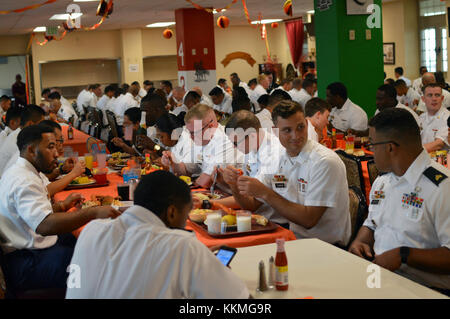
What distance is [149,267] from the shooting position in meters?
1.61

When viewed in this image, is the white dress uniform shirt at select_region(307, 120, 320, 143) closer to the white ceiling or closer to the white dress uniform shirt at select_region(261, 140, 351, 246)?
the white dress uniform shirt at select_region(261, 140, 351, 246)

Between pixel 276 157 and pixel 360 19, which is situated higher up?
pixel 360 19

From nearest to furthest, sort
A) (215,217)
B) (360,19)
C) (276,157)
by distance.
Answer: (215,217)
(276,157)
(360,19)

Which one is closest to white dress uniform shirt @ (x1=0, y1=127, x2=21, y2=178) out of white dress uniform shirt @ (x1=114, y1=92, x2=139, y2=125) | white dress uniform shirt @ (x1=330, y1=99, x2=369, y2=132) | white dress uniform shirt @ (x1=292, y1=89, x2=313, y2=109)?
white dress uniform shirt @ (x1=330, y1=99, x2=369, y2=132)

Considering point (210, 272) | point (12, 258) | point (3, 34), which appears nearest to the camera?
point (210, 272)

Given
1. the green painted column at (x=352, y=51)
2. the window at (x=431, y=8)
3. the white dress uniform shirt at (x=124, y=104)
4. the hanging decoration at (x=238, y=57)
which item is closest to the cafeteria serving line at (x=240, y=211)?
the green painted column at (x=352, y=51)

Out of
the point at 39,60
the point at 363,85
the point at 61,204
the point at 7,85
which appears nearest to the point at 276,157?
the point at 61,204

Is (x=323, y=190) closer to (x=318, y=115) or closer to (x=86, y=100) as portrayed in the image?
(x=318, y=115)

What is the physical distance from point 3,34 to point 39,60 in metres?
1.33

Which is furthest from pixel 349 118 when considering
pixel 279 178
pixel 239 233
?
pixel 239 233

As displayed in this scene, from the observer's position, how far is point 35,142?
3.32 metres

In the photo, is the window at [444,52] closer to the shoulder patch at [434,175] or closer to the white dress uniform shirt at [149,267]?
the shoulder patch at [434,175]
